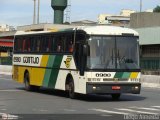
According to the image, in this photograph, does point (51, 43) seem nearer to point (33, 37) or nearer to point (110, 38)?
point (33, 37)

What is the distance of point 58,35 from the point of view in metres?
24.6

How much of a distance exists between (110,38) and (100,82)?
72.7 inches

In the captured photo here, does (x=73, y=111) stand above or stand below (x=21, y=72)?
above

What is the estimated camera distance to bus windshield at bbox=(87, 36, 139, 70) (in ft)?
70.3

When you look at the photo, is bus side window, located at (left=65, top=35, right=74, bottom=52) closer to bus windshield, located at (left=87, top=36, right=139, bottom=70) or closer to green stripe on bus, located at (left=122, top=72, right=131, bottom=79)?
bus windshield, located at (left=87, top=36, right=139, bottom=70)

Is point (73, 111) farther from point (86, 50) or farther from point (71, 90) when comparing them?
point (71, 90)

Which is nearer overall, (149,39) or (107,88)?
(107,88)

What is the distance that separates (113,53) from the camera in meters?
21.7

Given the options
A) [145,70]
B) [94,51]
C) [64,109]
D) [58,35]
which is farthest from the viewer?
[145,70]

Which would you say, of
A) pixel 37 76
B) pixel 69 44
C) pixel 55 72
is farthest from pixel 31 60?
pixel 69 44

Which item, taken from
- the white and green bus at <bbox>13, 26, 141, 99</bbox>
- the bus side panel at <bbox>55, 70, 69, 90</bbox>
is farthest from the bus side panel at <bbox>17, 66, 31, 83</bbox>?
the white and green bus at <bbox>13, 26, 141, 99</bbox>

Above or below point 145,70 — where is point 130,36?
above

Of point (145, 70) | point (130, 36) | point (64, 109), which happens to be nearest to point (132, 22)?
point (145, 70)

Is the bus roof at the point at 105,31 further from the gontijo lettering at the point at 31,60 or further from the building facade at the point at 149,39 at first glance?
the building facade at the point at 149,39
